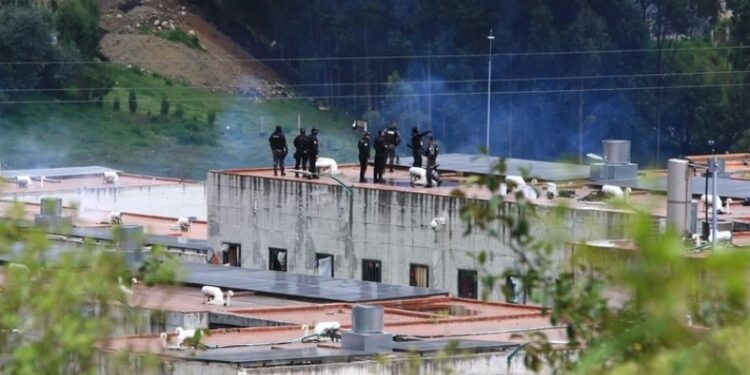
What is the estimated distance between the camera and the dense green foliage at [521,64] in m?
96.1

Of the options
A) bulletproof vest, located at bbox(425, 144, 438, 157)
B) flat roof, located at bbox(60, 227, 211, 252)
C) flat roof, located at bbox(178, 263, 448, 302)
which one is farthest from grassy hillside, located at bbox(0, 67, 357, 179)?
flat roof, located at bbox(178, 263, 448, 302)

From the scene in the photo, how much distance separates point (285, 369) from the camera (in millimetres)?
23953

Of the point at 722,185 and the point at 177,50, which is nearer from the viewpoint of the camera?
the point at 722,185

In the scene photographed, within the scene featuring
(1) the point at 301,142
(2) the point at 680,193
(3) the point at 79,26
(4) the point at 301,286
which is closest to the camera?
(2) the point at 680,193

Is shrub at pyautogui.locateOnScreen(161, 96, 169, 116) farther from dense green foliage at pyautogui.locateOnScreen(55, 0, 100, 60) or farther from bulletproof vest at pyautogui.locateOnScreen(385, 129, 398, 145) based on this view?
bulletproof vest at pyautogui.locateOnScreen(385, 129, 398, 145)

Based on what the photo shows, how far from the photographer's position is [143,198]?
→ 187 feet

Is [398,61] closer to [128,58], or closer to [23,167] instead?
[128,58]

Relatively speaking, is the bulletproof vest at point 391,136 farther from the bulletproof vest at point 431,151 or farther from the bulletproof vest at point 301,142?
the bulletproof vest at point 301,142

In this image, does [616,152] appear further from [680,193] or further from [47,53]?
[47,53]

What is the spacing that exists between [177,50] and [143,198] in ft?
123

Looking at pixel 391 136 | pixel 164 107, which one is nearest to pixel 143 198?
pixel 391 136

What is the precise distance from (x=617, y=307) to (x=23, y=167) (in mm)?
71396

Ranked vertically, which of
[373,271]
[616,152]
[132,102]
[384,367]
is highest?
[132,102]

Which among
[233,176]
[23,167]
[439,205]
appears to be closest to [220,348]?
[439,205]
